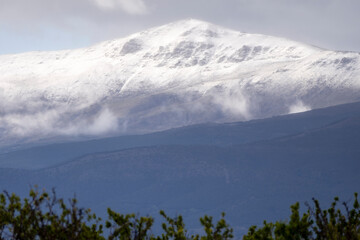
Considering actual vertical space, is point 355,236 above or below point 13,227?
below

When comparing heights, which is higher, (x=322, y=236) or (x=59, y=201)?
(x=59, y=201)

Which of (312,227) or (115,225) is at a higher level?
(115,225)

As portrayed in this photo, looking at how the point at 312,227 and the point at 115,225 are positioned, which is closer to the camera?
the point at 312,227

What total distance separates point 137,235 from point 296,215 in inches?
191

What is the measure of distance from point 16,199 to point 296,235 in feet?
28.2

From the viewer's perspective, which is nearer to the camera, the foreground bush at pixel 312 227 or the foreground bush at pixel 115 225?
the foreground bush at pixel 115 225

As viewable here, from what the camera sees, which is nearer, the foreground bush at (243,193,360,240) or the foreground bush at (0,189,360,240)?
the foreground bush at (0,189,360,240)

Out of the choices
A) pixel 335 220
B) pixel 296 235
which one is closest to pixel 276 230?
pixel 296 235

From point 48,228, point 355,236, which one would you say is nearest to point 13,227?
point 48,228

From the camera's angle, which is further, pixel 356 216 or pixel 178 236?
pixel 356 216

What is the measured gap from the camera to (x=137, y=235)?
23578 mm

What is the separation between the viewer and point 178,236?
75.5ft

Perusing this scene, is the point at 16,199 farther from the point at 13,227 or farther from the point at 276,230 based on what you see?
the point at 276,230

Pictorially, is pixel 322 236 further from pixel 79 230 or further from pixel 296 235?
pixel 79 230
